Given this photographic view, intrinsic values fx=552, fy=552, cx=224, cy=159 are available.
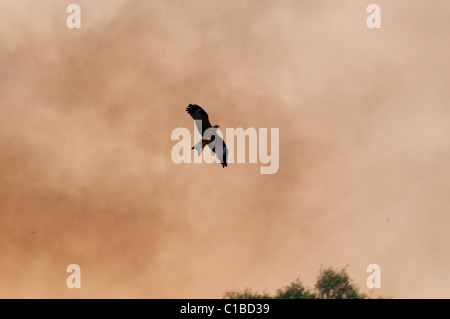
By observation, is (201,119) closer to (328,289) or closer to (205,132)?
(205,132)

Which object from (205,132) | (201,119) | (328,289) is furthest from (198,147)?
(328,289)

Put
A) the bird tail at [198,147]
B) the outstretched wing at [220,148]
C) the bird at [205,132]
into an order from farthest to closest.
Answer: the outstretched wing at [220,148], the bird at [205,132], the bird tail at [198,147]

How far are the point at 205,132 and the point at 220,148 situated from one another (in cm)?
144

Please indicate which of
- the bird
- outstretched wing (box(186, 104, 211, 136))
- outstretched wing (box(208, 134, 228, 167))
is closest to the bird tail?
the bird

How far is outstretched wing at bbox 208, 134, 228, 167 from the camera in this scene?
34.3 m

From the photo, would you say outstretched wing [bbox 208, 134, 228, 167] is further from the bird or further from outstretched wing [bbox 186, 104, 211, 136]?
outstretched wing [bbox 186, 104, 211, 136]

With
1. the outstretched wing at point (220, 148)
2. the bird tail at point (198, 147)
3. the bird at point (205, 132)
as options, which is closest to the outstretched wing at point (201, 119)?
the bird at point (205, 132)

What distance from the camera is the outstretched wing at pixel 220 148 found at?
1351 inches

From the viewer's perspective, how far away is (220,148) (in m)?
34.8

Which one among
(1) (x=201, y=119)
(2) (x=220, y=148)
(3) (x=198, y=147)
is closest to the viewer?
(3) (x=198, y=147)

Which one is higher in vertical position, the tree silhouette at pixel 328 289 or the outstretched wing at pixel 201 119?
the outstretched wing at pixel 201 119

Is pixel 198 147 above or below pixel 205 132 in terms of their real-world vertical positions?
below

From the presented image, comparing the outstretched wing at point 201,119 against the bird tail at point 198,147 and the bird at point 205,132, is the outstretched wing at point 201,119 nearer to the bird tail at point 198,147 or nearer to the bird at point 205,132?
the bird at point 205,132
